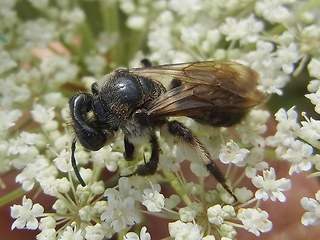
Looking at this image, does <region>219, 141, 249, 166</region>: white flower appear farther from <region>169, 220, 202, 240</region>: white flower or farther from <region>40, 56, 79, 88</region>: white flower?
<region>40, 56, 79, 88</region>: white flower

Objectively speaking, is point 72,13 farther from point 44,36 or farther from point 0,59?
point 0,59

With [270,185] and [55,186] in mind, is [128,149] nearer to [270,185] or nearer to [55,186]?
[55,186]

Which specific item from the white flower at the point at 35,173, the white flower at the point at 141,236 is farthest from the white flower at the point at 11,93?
the white flower at the point at 141,236

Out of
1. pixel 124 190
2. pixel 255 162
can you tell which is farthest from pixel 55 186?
pixel 255 162

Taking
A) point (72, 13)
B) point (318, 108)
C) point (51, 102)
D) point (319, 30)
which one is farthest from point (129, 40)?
point (318, 108)

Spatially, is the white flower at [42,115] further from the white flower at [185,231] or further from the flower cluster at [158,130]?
the white flower at [185,231]

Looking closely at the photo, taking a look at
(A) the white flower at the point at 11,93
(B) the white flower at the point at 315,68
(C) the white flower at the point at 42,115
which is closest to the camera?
(B) the white flower at the point at 315,68

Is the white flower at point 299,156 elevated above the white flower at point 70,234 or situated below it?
below
